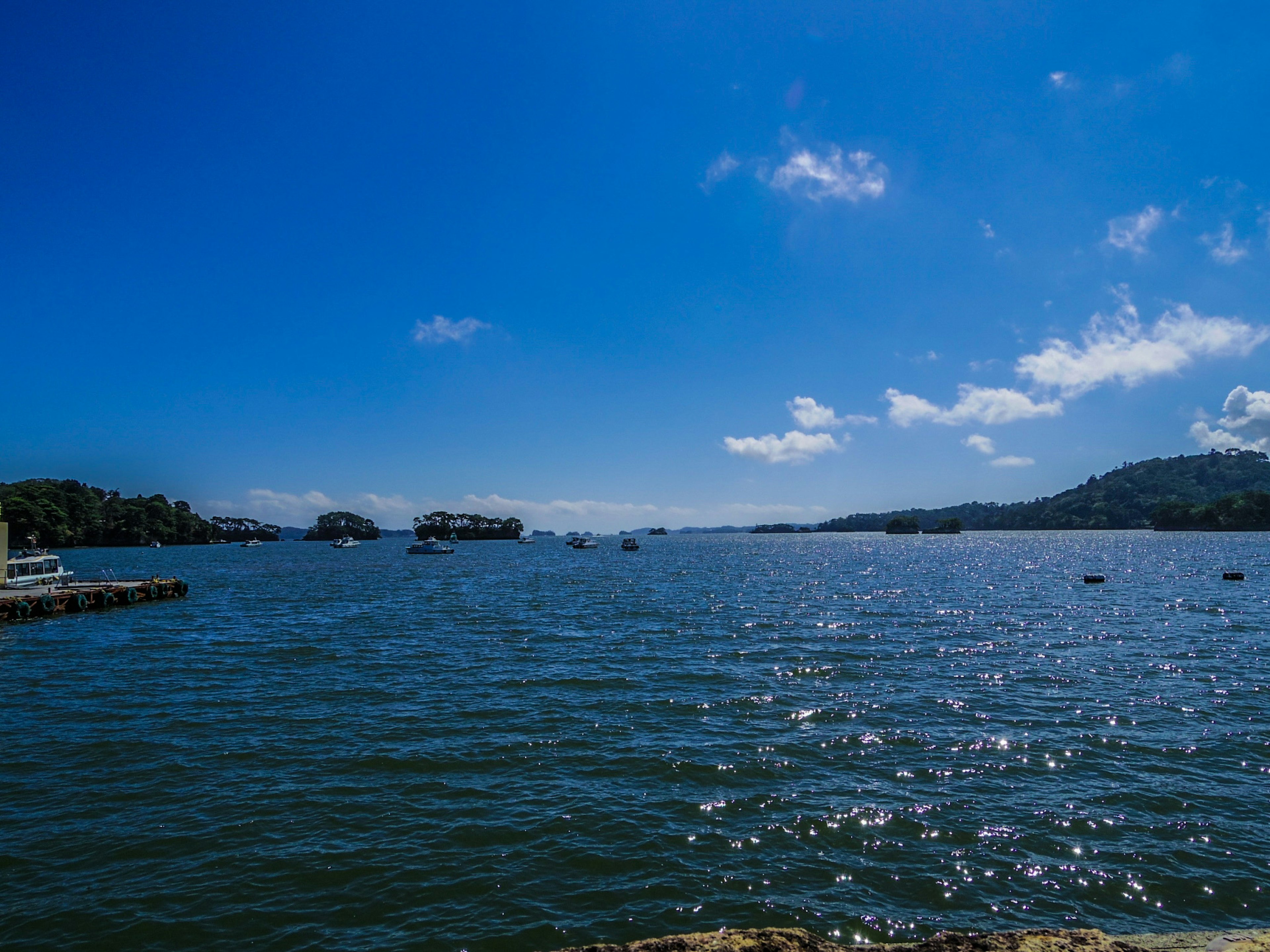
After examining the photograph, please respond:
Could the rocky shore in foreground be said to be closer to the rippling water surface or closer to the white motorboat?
the rippling water surface

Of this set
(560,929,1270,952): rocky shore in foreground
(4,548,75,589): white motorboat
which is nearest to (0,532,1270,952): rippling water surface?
(560,929,1270,952): rocky shore in foreground

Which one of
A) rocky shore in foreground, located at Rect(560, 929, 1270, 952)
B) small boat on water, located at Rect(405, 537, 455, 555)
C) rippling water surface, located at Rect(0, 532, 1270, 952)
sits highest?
rocky shore in foreground, located at Rect(560, 929, 1270, 952)

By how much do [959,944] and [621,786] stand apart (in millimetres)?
8467

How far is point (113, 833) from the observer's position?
1162 centimetres

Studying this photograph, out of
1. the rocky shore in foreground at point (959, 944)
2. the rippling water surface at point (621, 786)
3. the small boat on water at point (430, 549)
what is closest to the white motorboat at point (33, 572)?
the rippling water surface at point (621, 786)

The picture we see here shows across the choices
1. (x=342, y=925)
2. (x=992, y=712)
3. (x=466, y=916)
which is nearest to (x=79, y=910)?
(x=342, y=925)

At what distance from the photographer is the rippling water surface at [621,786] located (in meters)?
9.23

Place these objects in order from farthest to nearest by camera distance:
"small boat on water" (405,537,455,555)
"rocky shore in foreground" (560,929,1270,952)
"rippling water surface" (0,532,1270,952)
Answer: "small boat on water" (405,537,455,555), "rippling water surface" (0,532,1270,952), "rocky shore in foreground" (560,929,1270,952)

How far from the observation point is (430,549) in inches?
6176

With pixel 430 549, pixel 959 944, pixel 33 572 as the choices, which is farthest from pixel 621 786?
pixel 430 549

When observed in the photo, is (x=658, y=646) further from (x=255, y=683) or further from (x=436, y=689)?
(x=255, y=683)

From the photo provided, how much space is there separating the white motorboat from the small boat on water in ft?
327

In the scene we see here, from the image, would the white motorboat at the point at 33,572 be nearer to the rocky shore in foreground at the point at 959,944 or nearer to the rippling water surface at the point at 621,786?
the rippling water surface at the point at 621,786

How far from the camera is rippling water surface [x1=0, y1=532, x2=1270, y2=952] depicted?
923cm
